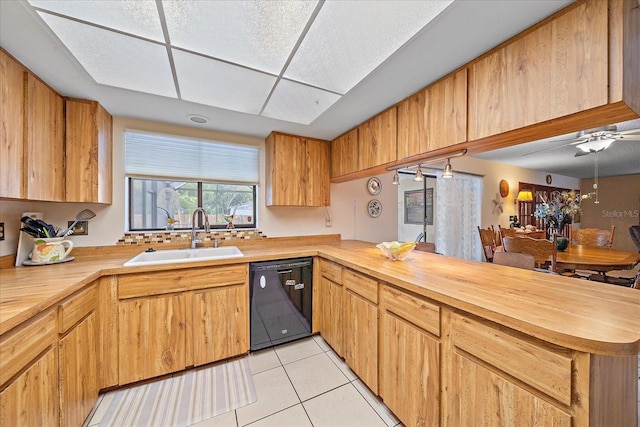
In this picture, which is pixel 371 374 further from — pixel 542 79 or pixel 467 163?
pixel 467 163

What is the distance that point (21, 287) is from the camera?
48.2 inches

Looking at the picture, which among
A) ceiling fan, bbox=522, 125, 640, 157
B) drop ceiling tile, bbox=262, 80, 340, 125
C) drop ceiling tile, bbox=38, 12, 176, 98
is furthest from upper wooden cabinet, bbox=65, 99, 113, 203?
ceiling fan, bbox=522, 125, 640, 157

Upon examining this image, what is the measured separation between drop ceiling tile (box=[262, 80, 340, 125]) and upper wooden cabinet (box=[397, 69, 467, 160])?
593 mm

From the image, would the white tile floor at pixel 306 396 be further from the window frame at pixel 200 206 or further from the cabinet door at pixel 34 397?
the window frame at pixel 200 206

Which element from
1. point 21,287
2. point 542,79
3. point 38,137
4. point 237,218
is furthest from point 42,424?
point 542,79

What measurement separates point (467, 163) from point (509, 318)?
4.33 m

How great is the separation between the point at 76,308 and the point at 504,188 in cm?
640

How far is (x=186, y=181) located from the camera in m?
2.48

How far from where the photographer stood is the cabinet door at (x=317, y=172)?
110 inches

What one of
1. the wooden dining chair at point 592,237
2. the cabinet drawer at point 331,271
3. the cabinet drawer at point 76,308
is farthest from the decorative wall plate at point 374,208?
the wooden dining chair at point 592,237

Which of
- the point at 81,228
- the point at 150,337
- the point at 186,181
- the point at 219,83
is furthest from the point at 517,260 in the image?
the point at 81,228

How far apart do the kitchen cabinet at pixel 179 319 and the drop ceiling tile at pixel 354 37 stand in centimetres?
166

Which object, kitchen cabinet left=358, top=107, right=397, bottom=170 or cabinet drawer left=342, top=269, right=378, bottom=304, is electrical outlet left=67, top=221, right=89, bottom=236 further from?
kitchen cabinet left=358, top=107, right=397, bottom=170

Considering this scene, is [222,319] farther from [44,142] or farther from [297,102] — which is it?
[297,102]
